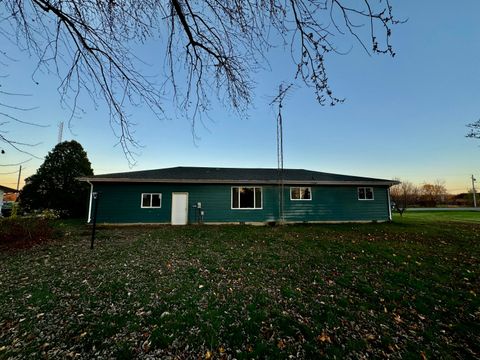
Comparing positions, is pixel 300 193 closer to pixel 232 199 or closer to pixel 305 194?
pixel 305 194

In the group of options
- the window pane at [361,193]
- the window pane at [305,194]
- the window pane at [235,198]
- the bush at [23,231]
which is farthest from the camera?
the window pane at [361,193]

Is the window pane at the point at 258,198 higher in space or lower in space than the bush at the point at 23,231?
higher

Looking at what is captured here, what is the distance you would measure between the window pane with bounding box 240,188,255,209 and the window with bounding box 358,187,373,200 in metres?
7.30

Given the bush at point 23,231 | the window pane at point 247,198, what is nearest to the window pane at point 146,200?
the bush at point 23,231

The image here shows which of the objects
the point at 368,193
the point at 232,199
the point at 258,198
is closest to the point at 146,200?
the point at 232,199

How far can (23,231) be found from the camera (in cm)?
748

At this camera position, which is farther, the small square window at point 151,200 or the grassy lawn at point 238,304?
the small square window at point 151,200

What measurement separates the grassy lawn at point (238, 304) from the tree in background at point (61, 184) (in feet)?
37.2

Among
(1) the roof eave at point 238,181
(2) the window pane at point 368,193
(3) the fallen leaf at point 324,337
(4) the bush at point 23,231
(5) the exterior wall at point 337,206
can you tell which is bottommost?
(3) the fallen leaf at point 324,337

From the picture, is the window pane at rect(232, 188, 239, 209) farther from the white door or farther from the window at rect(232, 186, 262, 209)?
the white door

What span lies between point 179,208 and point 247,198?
4.17 metres

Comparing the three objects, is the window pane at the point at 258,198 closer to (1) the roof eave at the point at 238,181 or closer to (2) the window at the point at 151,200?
(1) the roof eave at the point at 238,181

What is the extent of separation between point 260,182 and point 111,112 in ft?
34.6

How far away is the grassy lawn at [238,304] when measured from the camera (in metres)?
2.45
